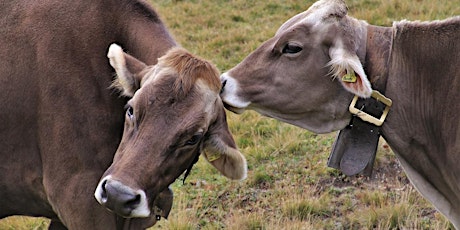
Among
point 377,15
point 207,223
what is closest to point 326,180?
point 207,223

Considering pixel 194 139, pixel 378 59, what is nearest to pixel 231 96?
pixel 194 139

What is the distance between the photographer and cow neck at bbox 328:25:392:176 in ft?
14.5

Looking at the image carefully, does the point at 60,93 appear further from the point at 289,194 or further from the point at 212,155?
the point at 289,194

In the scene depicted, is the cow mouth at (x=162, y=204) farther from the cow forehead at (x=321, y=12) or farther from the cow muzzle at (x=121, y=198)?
the cow forehead at (x=321, y=12)

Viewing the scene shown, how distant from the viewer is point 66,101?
4.27 metres

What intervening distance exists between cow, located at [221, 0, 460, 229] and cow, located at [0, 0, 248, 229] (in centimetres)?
68

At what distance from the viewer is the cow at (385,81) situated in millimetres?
4422

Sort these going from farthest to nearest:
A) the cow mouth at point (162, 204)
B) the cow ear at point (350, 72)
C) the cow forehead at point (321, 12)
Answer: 1. the cow forehead at point (321, 12)
2. the cow mouth at point (162, 204)
3. the cow ear at point (350, 72)

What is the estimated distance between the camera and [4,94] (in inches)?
174

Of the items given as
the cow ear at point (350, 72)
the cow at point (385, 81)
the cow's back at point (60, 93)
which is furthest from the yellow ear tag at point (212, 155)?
the cow ear at point (350, 72)

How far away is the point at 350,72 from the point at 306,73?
32 cm

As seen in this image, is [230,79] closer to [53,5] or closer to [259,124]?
[53,5]

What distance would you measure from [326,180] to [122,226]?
2769 mm

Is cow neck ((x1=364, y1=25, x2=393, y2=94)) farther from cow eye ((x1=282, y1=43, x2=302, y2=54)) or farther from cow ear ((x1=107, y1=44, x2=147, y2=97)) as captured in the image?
cow ear ((x1=107, y1=44, x2=147, y2=97))
